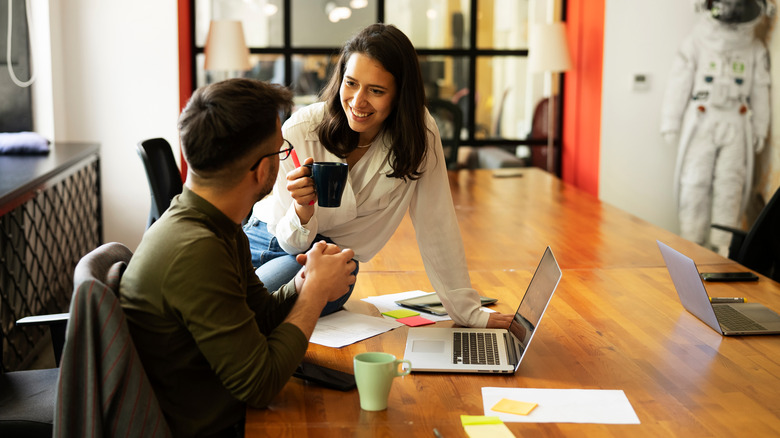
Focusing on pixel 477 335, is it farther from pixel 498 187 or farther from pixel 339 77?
pixel 498 187

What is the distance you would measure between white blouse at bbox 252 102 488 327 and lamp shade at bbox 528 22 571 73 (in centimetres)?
365

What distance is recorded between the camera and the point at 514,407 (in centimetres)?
146

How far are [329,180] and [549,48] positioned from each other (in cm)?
425

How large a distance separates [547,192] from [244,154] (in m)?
3.16

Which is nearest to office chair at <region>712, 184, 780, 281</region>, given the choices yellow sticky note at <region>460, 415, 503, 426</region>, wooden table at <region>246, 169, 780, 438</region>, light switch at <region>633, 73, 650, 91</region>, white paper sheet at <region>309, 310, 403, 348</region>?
wooden table at <region>246, 169, 780, 438</region>

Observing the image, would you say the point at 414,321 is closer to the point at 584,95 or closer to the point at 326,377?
the point at 326,377

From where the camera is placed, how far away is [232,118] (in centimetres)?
137

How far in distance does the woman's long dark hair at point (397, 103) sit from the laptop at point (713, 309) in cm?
72

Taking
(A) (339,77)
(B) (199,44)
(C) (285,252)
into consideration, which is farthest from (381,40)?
(B) (199,44)

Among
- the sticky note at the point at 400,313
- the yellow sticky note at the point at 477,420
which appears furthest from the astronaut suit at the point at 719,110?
the yellow sticky note at the point at 477,420

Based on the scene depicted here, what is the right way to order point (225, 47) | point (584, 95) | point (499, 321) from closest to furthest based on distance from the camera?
point (499, 321) → point (225, 47) → point (584, 95)

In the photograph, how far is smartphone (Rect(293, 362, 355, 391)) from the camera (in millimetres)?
1529

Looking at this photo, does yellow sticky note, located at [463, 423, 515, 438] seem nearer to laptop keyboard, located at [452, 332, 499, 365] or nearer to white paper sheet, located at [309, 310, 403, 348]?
laptop keyboard, located at [452, 332, 499, 365]

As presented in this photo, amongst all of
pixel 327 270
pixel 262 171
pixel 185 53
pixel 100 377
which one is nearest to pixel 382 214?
pixel 327 270
